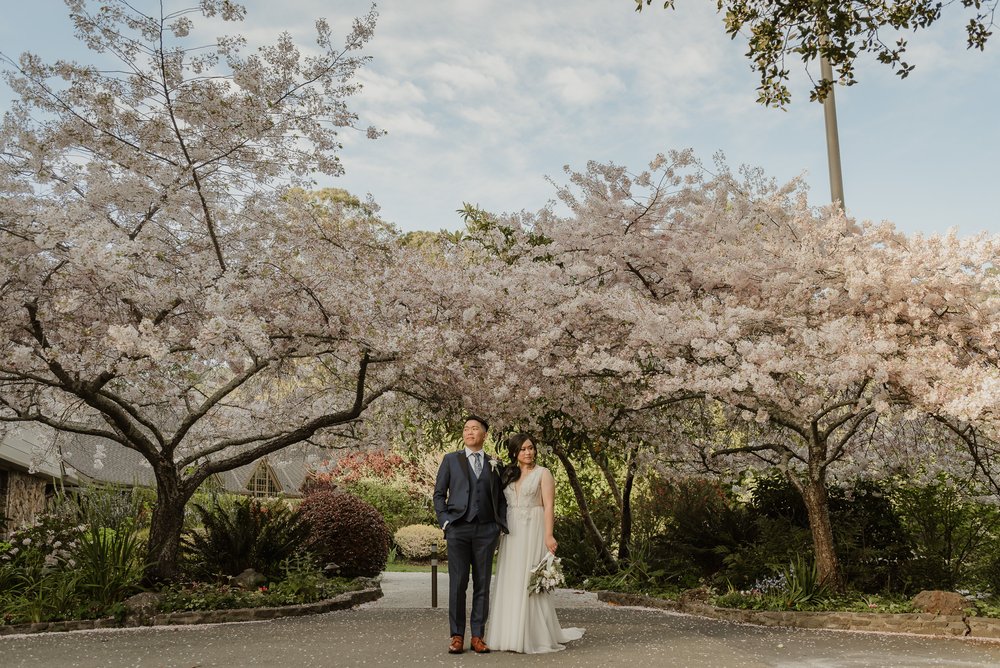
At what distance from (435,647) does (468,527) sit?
111 cm

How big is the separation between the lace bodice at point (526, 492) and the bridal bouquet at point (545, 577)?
0.44 m

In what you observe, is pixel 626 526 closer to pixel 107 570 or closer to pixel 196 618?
pixel 196 618

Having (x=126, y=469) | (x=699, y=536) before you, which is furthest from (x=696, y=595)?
(x=126, y=469)

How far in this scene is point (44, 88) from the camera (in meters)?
8.34

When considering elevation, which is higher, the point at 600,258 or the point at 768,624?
the point at 600,258

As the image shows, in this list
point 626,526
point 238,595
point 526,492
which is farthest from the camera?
point 626,526

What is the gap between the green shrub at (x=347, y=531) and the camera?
47.0 ft

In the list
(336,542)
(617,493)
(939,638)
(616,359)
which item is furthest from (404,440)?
(939,638)

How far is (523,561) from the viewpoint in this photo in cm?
674

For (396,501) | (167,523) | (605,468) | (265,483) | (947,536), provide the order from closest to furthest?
(167,523) → (947,536) → (605,468) → (396,501) → (265,483)

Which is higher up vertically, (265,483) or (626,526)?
(265,483)

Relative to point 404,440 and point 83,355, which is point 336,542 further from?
point 83,355

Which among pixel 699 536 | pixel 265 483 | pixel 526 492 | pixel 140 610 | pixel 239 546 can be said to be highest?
pixel 265 483

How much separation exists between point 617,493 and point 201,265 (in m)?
8.23
